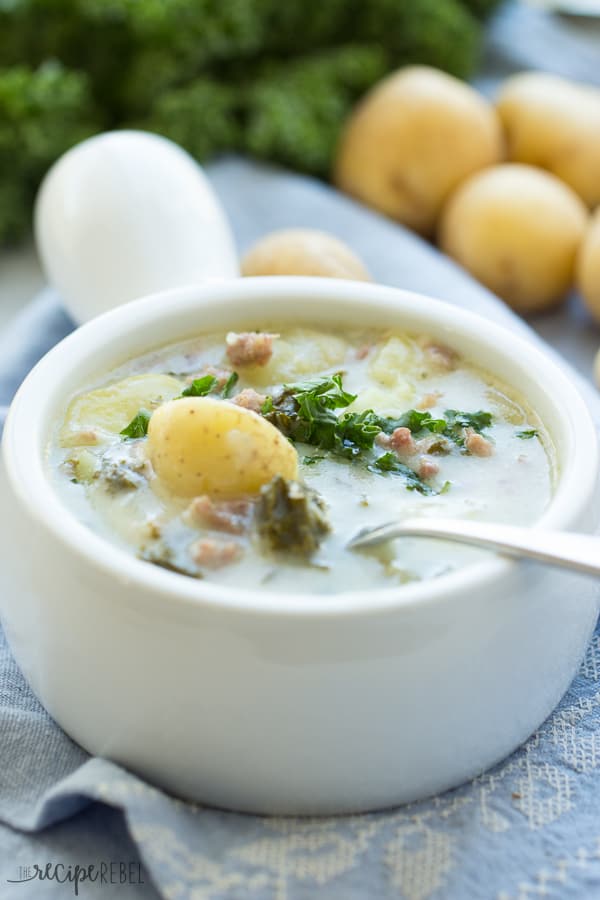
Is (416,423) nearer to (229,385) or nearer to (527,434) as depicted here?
(527,434)

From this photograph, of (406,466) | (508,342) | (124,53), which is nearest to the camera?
(406,466)

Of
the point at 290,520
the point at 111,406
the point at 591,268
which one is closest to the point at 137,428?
the point at 111,406

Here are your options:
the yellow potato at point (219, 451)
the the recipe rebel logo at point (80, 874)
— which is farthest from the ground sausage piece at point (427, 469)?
the the recipe rebel logo at point (80, 874)

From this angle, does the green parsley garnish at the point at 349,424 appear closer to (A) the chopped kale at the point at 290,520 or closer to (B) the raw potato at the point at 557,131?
(A) the chopped kale at the point at 290,520

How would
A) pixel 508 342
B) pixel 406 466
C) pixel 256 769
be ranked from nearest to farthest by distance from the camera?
pixel 256 769, pixel 406 466, pixel 508 342

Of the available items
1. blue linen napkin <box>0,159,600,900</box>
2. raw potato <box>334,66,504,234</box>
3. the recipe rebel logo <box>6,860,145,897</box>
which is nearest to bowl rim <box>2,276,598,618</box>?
blue linen napkin <box>0,159,600,900</box>

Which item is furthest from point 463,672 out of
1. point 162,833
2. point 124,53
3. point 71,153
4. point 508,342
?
point 124,53

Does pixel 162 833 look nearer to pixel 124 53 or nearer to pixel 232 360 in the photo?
pixel 232 360
